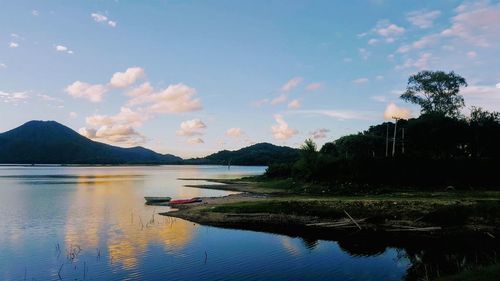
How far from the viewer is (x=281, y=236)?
46281mm

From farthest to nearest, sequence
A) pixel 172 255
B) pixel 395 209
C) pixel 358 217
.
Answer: pixel 395 209 → pixel 358 217 → pixel 172 255

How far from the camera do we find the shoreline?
153ft

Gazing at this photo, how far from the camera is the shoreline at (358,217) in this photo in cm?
4650

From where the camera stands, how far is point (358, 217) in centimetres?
5194

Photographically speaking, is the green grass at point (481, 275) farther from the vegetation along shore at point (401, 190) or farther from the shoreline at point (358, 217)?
the shoreline at point (358, 217)

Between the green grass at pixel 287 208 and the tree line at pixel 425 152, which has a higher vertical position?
the tree line at pixel 425 152

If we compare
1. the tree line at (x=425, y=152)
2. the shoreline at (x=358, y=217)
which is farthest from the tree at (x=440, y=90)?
the shoreline at (x=358, y=217)

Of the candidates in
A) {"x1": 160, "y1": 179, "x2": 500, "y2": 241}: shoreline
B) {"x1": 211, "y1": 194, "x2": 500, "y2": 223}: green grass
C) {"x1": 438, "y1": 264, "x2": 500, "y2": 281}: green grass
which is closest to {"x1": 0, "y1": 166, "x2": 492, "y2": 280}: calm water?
{"x1": 160, "y1": 179, "x2": 500, "y2": 241}: shoreline

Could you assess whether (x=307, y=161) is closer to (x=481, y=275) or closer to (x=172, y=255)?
(x=172, y=255)

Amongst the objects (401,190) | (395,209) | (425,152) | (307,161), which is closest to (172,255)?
(395,209)

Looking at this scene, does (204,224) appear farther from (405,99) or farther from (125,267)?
(405,99)

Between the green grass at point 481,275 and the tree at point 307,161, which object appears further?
the tree at point 307,161

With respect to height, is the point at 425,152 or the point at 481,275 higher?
the point at 425,152

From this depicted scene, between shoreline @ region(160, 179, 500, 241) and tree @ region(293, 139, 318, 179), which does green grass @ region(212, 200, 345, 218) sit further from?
tree @ region(293, 139, 318, 179)
